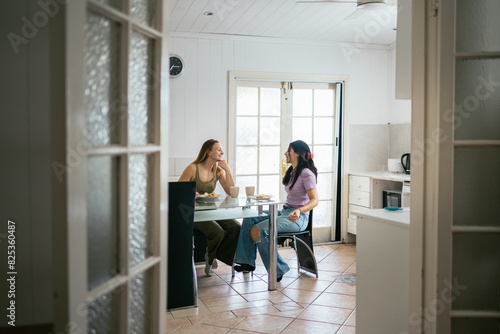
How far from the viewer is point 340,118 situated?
597cm

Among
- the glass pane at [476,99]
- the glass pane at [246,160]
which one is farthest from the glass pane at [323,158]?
the glass pane at [476,99]

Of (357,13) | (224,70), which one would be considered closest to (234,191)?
(224,70)

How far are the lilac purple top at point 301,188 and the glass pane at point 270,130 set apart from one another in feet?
4.36

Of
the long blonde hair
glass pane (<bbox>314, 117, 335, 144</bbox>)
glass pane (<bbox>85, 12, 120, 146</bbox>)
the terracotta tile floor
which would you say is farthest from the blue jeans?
glass pane (<bbox>85, 12, 120, 146</bbox>)

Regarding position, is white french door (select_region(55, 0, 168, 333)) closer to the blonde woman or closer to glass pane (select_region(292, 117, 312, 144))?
the blonde woman

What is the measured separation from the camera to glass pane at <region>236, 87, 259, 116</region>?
5625 millimetres

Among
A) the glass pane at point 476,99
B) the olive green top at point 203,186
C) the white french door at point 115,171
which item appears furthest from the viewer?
the olive green top at point 203,186

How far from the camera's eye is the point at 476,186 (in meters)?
2.09

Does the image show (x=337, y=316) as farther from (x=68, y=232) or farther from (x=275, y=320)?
(x=68, y=232)

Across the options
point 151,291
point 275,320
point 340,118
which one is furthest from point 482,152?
point 340,118

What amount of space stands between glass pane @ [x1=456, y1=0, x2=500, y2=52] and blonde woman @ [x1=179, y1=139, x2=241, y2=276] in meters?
2.59

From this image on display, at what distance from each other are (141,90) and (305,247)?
320 centimetres

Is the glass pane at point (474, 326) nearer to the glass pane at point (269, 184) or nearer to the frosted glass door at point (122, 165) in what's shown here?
the frosted glass door at point (122, 165)

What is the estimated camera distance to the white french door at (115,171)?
1179mm
